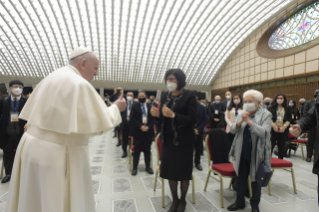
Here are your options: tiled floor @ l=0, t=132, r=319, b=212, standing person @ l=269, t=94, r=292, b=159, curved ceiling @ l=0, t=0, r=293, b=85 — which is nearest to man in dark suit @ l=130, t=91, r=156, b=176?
tiled floor @ l=0, t=132, r=319, b=212

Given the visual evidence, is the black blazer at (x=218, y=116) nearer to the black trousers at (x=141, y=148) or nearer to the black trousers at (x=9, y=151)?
the black trousers at (x=141, y=148)

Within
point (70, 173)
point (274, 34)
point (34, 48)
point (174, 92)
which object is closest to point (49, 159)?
point (70, 173)

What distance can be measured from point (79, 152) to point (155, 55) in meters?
28.0

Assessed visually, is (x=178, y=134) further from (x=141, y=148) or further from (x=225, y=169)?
(x=141, y=148)

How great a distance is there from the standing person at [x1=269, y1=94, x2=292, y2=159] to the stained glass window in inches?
545

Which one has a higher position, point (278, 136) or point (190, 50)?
point (190, 50)

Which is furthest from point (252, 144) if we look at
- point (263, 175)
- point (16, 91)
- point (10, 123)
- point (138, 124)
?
point (10, 123)

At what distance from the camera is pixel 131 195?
338 cm

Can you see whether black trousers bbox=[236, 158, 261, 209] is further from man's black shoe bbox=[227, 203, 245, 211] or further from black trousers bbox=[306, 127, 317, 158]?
black trousers bbox=[306, 127, 317, 158]

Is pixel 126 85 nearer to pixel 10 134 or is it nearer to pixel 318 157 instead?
pixel 10 134

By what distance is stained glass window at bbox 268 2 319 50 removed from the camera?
14626 millimetres

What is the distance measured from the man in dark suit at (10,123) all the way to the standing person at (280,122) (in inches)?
241

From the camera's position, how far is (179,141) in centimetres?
266

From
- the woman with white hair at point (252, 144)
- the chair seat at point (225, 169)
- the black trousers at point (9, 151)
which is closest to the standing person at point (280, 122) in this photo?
the chair seat at point (225, 169)
